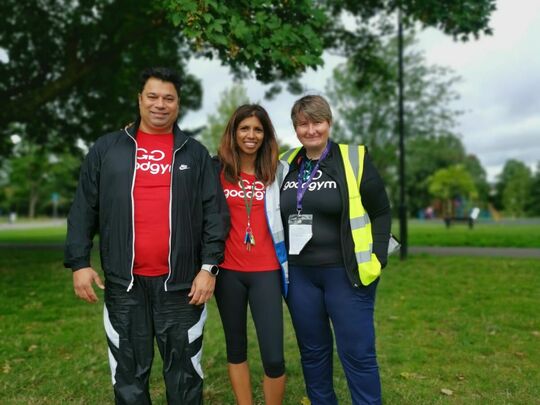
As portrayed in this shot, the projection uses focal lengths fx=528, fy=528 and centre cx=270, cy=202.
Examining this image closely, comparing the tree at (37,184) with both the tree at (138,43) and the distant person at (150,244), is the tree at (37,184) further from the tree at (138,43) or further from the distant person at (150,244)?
the distant person at (150,244)

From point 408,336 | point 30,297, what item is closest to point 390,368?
point 408,336

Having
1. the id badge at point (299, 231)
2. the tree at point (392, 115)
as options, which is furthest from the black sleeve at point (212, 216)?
the tree at point (392, 115)

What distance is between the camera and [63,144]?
16.4 metres

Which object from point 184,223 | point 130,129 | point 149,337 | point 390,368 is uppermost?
point 130,129

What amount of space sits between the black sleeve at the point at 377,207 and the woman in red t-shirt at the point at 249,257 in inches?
22.9

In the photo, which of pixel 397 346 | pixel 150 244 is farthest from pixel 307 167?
pixel 397 346

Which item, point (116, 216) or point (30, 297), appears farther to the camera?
point (30, 297)

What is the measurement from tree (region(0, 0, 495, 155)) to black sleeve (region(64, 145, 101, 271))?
316 cm

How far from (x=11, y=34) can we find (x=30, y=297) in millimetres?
6486

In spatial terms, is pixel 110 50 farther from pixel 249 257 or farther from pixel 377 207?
pixel 377 207

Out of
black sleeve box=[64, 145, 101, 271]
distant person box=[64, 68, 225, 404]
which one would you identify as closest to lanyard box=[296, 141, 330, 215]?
distant person box=[64, 68, 225, 404]

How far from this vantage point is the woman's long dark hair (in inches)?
129

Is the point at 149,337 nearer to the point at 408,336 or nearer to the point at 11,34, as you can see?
the point at 408,336

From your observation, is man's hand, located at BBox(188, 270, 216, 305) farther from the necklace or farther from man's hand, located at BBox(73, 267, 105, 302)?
the necklace
